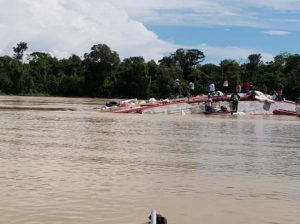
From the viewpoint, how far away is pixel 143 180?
9.07 m

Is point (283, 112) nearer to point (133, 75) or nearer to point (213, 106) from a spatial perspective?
point (213, 106)

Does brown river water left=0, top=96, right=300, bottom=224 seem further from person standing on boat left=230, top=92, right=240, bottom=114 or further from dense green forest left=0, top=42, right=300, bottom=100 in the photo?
dense green forest left=0, top=42, right=300, bottom=100

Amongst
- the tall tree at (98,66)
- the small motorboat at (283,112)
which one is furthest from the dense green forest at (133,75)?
the small motorboat at (283,112)

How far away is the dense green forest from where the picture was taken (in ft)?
316

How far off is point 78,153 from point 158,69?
89972 mm

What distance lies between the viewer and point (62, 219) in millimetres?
6359

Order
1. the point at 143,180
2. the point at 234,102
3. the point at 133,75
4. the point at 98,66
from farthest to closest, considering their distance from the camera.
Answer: the point at 98,66
the point at 133,75
the point at 234,102
the point at 143,180

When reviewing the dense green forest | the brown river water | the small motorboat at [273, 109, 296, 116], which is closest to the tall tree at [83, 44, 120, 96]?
the dense green forest

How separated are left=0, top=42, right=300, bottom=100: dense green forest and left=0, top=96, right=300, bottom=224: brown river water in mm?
73418

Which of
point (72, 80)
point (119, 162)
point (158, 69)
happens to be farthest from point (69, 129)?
point (72, 80)

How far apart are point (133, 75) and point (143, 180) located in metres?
93.5

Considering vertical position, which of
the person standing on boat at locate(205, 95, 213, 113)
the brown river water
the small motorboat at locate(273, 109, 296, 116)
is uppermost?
the person standing on boat at locate(205, 95, 213, 113)

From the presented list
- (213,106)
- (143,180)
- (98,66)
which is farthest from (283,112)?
(98,66)

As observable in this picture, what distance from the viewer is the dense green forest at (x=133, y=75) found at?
96.2 metres
